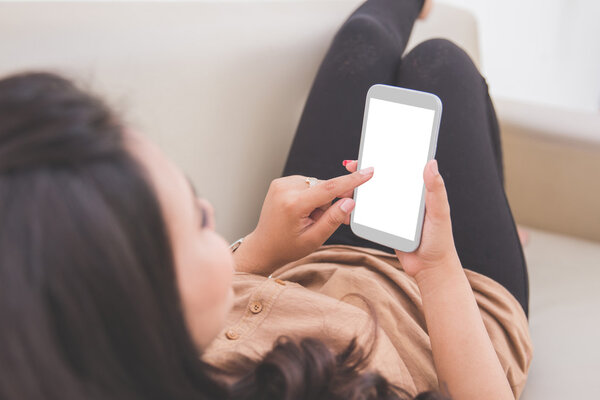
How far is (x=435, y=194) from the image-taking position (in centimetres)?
57

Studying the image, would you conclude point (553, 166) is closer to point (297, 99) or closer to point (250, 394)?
point (297, 99)

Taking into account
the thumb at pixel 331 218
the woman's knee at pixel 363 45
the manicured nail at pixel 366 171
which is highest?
the woman's knee at pixel 363 45

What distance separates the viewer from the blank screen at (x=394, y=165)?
2.05 ft

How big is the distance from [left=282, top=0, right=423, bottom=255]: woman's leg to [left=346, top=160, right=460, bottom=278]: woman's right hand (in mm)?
166

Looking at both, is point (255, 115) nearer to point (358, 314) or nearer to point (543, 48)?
point (358, 314)

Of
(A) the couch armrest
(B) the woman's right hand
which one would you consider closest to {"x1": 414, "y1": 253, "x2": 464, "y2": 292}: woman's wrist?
(B) the woman's right hand

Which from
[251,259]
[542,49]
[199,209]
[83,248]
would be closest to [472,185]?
[251,259]

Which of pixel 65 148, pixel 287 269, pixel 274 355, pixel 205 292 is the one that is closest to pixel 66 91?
pixel 65 148

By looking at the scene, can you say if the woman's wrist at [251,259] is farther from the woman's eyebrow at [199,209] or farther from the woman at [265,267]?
the woman's eyebrow at [199,209]

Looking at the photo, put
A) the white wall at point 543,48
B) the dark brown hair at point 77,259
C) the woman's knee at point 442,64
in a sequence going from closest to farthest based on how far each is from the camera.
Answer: the dark brown hair at point 77,259
the woman's knee at point 442,64
the white wall at point 543,48

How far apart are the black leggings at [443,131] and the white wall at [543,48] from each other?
3.33ft

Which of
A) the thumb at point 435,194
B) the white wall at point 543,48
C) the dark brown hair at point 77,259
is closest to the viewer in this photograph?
the dark brown hair at point 77,259

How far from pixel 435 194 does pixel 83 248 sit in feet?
1.14

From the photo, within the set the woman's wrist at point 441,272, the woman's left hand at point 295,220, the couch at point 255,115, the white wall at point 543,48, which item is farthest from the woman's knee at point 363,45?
the white wall at point 543,48
